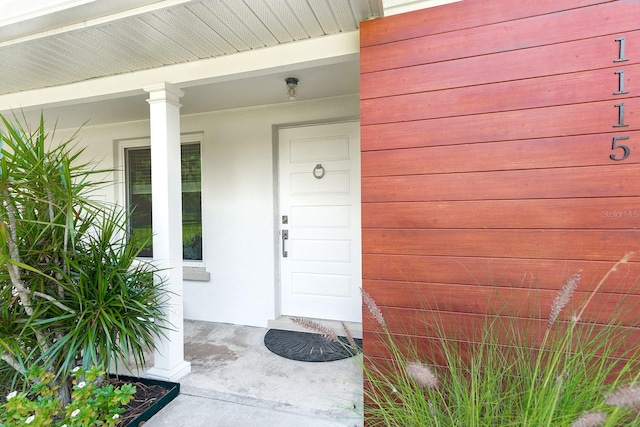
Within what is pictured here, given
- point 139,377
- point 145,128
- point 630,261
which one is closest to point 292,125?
point 145,128

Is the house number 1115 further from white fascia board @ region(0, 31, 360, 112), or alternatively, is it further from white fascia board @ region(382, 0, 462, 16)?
white fascia board @ region(0, 31, 360, 112)

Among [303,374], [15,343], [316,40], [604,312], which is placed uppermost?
[316,40]

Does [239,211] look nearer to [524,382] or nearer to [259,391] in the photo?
[259,391]

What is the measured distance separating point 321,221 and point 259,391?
1614 millimetres

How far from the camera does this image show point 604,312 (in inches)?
54.1

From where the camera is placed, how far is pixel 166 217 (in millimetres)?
2230

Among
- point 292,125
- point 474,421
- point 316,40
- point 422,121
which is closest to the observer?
point 474,421

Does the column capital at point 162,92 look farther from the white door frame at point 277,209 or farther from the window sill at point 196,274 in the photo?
the window sill at point 196,274

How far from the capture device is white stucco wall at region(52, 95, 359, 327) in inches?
127

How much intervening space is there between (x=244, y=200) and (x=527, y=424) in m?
2.93

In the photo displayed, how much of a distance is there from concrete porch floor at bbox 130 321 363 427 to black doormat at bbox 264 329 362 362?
8cm

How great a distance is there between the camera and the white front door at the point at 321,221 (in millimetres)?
3076

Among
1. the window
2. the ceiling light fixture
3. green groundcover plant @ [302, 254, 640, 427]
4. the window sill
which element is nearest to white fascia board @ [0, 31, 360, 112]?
the ceiling light fixture

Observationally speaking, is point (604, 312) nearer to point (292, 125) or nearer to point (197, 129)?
point (292, 125)
